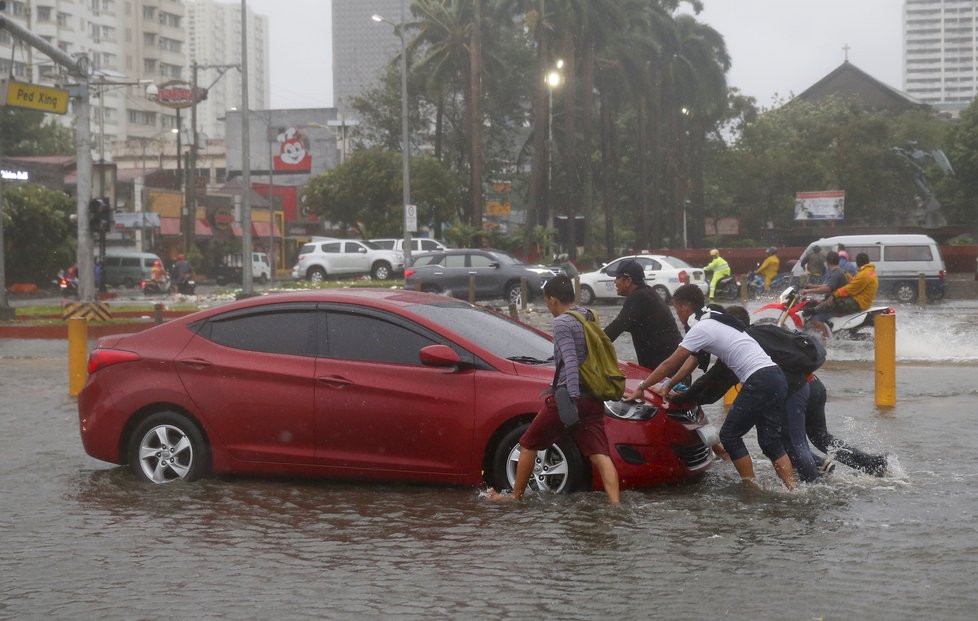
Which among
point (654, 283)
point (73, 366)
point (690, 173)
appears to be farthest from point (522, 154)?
point (73, 366)

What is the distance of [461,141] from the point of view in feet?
252

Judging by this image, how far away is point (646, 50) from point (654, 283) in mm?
32437

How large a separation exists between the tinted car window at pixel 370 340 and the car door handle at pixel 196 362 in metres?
0.87

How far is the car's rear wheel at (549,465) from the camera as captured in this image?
8.20 m

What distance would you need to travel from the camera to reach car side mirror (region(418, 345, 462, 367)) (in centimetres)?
828

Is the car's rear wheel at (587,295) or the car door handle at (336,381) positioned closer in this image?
the car door handle at (336,381)

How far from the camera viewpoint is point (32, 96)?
81.2ft

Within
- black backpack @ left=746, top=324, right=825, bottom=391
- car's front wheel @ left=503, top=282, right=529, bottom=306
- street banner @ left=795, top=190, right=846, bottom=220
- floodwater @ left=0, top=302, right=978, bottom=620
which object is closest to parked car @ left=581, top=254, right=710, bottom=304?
car's front wheel @ left=503, top=282, right=529, bottom=306

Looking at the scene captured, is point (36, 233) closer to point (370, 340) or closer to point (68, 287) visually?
point (68, 287)

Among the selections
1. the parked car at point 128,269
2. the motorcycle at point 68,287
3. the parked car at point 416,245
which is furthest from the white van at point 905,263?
the parked car at point 128,269

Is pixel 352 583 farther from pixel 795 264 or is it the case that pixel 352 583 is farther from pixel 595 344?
pixel 795 264

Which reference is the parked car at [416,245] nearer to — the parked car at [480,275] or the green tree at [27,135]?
the parked car at [480,275]

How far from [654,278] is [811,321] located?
1862cm

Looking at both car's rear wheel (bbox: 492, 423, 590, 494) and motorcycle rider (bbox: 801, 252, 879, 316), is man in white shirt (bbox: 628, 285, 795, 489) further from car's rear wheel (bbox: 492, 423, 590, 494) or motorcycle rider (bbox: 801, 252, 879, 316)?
motorcycle rider (bbox: 801, 252, 879, 316)
